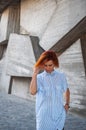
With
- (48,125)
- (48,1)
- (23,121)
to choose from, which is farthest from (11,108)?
(48,125)

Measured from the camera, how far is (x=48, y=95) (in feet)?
9.84

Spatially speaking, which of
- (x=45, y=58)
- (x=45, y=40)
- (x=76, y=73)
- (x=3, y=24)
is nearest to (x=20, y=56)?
(x=45, y=40)

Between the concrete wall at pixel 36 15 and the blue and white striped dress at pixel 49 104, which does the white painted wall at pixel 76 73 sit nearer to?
the concrete wall at pixel 36 15

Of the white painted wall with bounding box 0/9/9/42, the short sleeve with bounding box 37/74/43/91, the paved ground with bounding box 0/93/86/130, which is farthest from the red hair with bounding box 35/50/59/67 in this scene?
the white painted wall with bounding box 0/9/9/42

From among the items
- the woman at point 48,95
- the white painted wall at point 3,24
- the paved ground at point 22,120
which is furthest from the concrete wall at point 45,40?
the woman at point 48,95

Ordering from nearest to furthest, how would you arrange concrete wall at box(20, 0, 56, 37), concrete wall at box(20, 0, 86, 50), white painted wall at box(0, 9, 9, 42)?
1. concrete wall at box(20, 0, 86, 50)
2. concrete wall at box(20, 0, 56, 37)
3. white painted wall at box(0, 9, 9, 42)

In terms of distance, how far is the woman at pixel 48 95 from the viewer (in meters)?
3.00

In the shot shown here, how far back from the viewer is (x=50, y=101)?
3.00m

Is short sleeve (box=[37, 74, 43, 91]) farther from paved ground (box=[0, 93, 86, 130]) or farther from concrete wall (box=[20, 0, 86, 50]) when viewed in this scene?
concrete wall (box=[20, 0, 86, 50])

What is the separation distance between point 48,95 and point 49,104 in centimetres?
10

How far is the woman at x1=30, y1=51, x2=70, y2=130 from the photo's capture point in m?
3.00

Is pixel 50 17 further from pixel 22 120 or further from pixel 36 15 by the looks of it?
pixel 22 120

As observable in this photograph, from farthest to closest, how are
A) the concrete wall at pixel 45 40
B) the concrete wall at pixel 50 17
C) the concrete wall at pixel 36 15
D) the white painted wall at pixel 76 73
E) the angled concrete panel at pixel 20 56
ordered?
the angled concrete panel at pixel 20 56
the concrete wall at pixel 36 15
the concrete wall at pixel 50 17
the concrete wall at pixel 45 40
the white painted wall at pixel 76 73

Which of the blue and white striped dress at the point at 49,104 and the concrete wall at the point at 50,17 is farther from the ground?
the concrete wall at the point at 50,17
